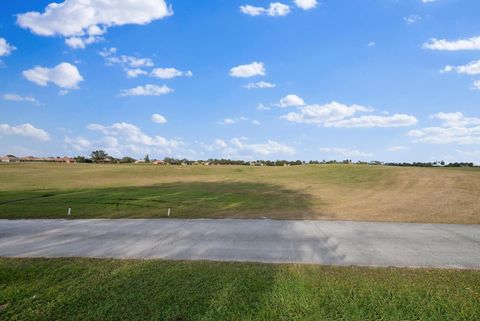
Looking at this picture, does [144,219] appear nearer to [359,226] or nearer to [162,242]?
[162,242]

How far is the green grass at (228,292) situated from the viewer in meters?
5.37

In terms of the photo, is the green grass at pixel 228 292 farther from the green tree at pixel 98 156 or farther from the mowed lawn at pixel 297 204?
the green tree at pixel 98 156

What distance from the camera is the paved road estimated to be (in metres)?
8.47

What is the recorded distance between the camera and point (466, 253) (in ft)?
29.0

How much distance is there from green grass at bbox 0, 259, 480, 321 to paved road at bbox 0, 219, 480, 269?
88 centimetres

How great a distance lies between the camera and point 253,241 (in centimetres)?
1005

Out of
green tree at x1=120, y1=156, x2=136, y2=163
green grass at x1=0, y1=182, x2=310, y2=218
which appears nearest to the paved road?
green grass at x1=0, y1=182, x2=310, y2=218

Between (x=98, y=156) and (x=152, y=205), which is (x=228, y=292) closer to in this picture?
(x=152, y=205)

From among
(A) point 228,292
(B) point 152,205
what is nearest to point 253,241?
(A) point 228,292

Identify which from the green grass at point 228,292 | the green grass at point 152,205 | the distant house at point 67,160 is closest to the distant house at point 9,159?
the distant house at point 67,160

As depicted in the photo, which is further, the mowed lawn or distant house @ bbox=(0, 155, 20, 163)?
distant house @ bbox=(0, 155, 20, 163)

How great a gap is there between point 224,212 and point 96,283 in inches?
361

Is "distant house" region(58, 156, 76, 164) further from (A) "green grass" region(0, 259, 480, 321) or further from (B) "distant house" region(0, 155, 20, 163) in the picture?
(A) "green grass" region(0, 259, 480, 321)

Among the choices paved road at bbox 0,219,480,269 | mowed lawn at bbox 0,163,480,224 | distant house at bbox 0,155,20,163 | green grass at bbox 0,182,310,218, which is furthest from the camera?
distant house at bbox 0,155,20,163
